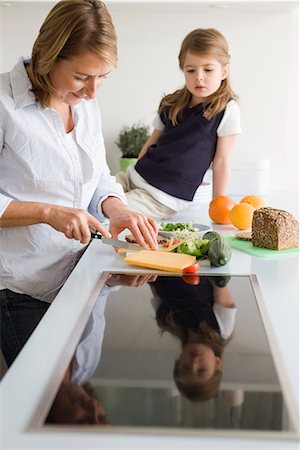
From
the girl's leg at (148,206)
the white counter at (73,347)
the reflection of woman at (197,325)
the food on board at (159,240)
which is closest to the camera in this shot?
the white counter at (73,347)

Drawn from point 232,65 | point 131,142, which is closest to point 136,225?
point 131,142

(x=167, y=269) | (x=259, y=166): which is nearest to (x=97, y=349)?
(x=167, y=269)

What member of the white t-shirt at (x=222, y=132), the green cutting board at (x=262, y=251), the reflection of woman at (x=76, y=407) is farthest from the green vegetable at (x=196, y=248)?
the white t-shirt at (x=222, y=132)

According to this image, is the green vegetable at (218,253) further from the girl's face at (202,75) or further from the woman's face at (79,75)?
the girl's face at (202,75)

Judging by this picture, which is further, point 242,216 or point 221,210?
point 221,210

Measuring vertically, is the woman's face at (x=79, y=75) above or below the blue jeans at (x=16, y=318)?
above

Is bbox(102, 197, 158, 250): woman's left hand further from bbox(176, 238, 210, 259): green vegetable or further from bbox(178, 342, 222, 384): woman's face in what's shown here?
bbox(178, 342, 222, 384): woman's face

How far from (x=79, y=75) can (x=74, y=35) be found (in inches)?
3.0

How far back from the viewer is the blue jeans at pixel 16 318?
4.71 feet

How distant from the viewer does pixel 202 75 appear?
2164 mm

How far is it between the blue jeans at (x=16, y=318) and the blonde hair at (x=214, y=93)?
96cm

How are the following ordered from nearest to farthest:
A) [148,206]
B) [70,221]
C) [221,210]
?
[70,221]
[221,210]
[148,206]

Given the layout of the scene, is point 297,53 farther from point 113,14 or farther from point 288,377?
point 288,377

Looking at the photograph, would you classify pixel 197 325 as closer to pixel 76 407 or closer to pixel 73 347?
pixel 73 347
